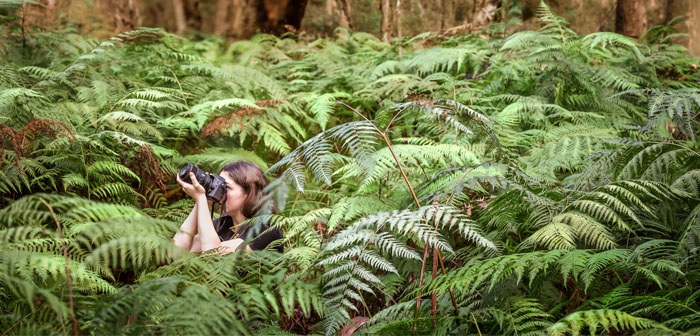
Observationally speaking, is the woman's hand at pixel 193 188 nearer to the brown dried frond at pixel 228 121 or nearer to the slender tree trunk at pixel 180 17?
the brown dried frond at pixel 228 121

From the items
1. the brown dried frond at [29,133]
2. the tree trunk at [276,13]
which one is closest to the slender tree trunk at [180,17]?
the tree trunk at [276,13]

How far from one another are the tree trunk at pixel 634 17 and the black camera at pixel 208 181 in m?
6.63

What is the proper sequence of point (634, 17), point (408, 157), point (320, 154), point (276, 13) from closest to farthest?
1. point (320, 154)
2. point (408, 157)
3. point (634, 17)
4. point (276, 13)

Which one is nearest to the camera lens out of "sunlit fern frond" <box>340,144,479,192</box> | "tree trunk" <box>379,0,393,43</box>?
"sunlit fern frond" <box>340,144,479,192</box>

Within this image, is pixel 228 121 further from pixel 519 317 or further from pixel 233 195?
pixel 519 317

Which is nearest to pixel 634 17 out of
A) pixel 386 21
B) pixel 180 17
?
pixel 386 21

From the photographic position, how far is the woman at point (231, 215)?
9.04 feet

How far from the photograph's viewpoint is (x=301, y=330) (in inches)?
110

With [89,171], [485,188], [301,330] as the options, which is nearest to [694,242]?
[485,188]

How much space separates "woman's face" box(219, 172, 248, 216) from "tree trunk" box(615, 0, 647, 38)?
645 centimetres

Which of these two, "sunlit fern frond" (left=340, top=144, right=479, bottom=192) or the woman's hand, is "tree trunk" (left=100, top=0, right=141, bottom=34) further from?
"sunlit fern frond" (left=340, top=144, right=479, bottom=192)

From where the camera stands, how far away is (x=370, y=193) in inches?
124

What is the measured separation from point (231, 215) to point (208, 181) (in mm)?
439

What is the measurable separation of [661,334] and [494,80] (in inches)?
134
